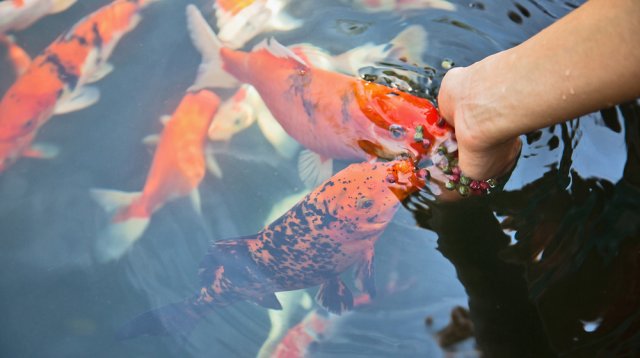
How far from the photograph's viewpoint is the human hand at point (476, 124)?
5.55 ft

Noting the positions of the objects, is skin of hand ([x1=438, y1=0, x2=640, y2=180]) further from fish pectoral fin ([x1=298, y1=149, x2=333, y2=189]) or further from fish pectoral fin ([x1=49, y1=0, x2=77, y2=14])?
fish pectoral fin ([x1=49, y1=0, x2=77, y2=14])

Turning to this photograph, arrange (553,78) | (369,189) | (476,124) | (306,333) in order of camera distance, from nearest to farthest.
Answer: (553,78)
(476,124)
(369,189)
(306,333)

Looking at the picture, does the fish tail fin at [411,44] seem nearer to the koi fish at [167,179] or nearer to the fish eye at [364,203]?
the fish eye at [364,203]

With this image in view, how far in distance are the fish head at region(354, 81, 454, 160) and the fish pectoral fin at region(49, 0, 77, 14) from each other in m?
1.81

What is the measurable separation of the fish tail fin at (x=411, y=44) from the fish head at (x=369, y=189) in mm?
700

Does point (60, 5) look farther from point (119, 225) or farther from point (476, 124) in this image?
point (476, 124)

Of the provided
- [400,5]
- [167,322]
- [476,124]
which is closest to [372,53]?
[400,5]

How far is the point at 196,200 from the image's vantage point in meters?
2.67

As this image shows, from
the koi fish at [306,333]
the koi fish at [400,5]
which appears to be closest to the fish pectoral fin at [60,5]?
the koi fish at [400,5]

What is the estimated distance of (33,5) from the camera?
10.3 ft

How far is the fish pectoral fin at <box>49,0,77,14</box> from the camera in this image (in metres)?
3.14

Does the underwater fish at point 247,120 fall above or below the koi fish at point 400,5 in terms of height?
below

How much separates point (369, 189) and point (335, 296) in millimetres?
478

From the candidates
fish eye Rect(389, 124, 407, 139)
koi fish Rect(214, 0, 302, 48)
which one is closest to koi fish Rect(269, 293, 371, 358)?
fish eye Rect(389, 124, 407, 139)
